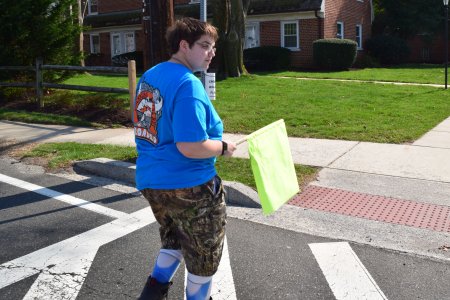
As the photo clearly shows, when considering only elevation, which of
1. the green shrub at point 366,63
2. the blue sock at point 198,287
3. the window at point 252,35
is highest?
the window at point 252,35

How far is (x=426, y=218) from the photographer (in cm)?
526

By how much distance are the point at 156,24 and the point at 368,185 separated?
403cm

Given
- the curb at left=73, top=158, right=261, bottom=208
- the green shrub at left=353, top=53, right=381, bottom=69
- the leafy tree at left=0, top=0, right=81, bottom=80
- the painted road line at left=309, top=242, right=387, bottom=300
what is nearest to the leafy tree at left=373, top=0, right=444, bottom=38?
the green shrub at left=353, top=53, right=381, bottom=69

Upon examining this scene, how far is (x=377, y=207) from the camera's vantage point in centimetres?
561

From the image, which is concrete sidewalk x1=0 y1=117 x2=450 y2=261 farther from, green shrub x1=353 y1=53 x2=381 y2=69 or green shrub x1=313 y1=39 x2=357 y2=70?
green shrub x1=353 y1=53 x2=381 y2=69

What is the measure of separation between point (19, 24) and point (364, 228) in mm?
11372

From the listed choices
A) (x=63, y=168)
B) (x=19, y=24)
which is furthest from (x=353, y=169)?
→ (x=19, y=24)

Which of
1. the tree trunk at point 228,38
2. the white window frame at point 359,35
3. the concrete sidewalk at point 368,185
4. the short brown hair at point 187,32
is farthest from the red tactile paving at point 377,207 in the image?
the white window frame at point 359,35

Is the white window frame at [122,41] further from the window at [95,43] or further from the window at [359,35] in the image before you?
the window at [359,35]

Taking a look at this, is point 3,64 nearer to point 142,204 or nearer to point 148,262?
point 142,204

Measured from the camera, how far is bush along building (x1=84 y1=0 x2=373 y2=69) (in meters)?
25.3

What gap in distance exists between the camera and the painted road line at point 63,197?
215 inches

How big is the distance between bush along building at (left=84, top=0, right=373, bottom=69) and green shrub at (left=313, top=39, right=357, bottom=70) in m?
1.65

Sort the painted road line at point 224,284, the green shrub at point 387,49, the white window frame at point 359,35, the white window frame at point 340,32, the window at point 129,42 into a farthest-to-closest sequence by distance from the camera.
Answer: the window at point 129,42 < the white window frame at point 359,35 < the green shrub at point 387,49 < the white window frame at point 340,32 < the painted road line at point 224,284
